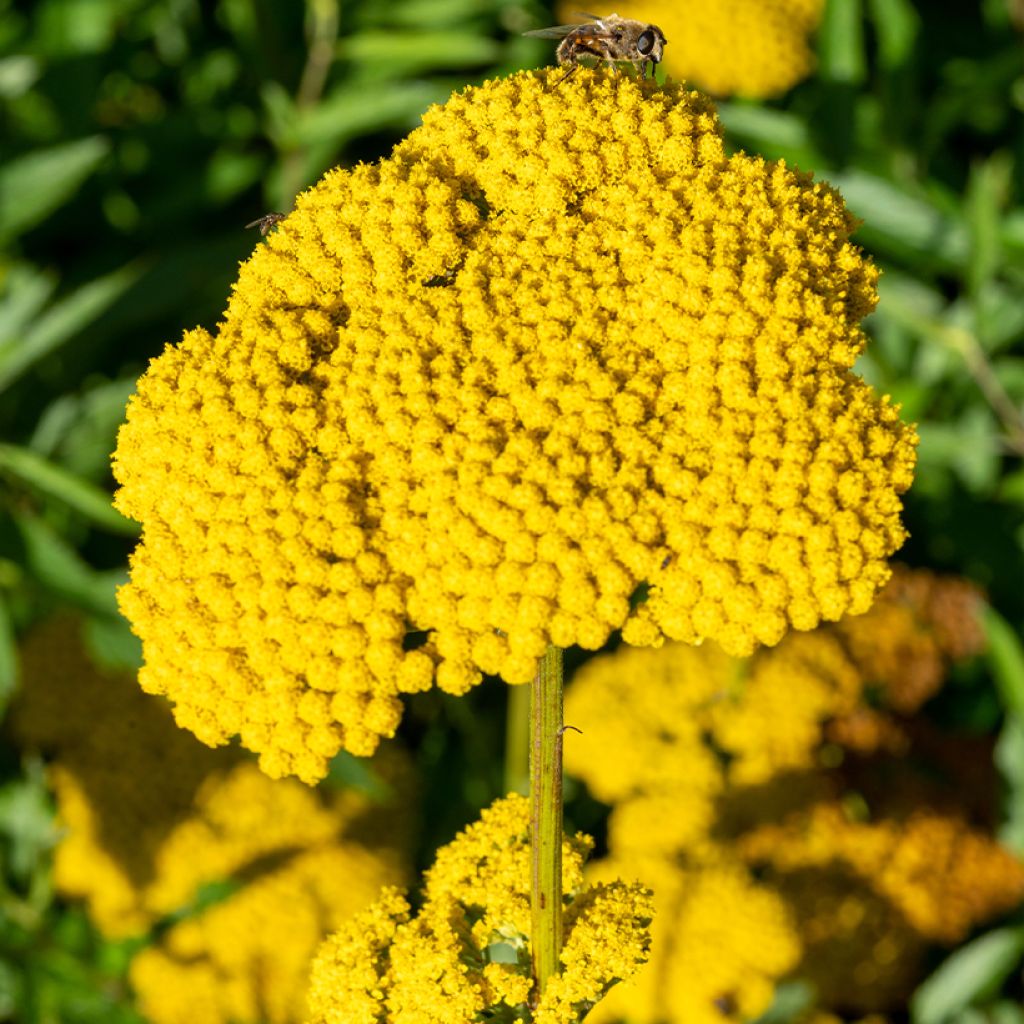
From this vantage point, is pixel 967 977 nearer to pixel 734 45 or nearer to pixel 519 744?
pixel 519 744

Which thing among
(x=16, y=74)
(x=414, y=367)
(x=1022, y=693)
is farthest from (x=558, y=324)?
(x=16, y=74)

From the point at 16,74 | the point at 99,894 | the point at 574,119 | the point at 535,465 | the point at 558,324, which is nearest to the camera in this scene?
the point at 535,465

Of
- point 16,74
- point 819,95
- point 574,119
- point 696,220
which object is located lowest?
point 696,220

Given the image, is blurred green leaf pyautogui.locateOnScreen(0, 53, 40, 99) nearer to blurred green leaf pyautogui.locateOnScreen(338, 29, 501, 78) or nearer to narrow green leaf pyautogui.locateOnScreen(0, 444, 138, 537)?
blurred green leaf pyautogui.locateOnScreen(338, 29, 501, 78)

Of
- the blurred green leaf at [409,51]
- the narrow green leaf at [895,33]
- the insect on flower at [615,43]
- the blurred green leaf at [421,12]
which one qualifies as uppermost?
the blurred green leaf at [421,12]

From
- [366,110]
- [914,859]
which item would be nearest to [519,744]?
[914,859]

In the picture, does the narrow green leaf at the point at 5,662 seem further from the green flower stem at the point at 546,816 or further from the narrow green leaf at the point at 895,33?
the narrow green leaf at the point at 895,33

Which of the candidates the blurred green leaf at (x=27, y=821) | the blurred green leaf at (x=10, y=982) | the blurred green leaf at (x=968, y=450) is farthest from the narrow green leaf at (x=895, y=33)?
the blurred green leaf at (x=10, y=982)

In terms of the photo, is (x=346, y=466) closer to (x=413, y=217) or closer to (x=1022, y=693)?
(x=413, y=217)
